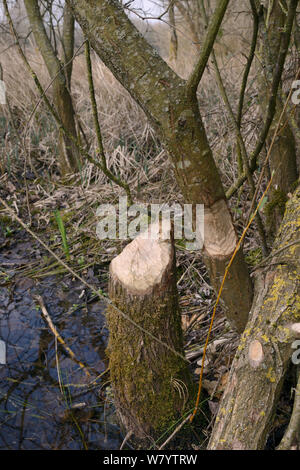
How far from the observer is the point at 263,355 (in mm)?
1328

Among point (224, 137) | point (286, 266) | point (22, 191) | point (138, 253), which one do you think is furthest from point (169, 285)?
point (22, 191)

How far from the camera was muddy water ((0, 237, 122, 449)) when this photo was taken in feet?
5.47

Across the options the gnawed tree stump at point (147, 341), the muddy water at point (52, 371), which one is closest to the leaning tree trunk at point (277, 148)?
the gnawed tree stump at point (147, 341)

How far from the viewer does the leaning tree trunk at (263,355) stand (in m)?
1.23

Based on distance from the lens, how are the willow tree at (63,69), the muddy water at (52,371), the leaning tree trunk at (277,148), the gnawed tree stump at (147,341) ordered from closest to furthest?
the gnawed tree stump at (147,341)
the muddy water at (52,371)
the leaning tree trunk at (277,148)
the willow tree at (63,69)

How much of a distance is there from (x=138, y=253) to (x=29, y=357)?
997mm

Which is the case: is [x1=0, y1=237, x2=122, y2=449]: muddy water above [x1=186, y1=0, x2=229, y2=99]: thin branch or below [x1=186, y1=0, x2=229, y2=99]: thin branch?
below

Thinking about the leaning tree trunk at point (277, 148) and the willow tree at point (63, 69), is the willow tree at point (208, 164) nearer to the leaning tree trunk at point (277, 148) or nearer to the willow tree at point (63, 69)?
the leaning tree trunk at point (277, 148)

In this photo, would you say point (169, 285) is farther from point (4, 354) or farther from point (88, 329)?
point (4, 354)

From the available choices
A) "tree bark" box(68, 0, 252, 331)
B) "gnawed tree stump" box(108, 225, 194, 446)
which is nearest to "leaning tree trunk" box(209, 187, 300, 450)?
"gnawed tree stump" box(108, 225, 194, 446)

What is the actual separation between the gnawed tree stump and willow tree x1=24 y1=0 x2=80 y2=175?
201 centimetres

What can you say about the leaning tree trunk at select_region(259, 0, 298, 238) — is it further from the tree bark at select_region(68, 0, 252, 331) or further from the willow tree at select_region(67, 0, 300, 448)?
the tree bark at select_region(68, 0, 252, 331)

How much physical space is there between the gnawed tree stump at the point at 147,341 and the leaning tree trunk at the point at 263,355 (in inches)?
10.8

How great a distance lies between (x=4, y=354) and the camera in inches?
82.2
